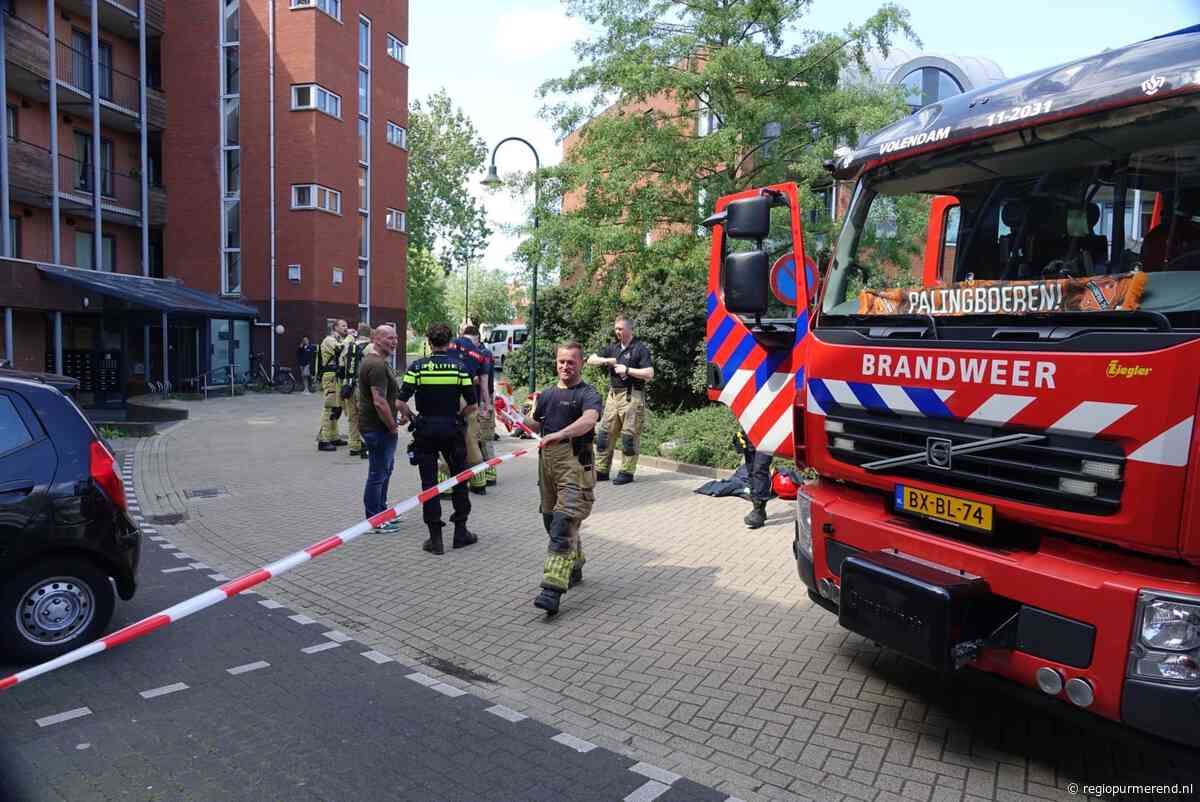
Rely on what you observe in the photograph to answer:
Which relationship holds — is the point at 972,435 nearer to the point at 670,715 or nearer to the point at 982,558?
the point at 982,558

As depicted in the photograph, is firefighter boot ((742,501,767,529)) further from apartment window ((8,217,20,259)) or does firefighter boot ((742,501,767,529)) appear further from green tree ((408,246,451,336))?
green tree ((408,246,451,336))

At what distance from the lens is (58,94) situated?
2138cm

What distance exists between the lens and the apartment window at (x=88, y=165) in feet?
76.1

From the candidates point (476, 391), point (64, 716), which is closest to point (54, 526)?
point (64, 716)

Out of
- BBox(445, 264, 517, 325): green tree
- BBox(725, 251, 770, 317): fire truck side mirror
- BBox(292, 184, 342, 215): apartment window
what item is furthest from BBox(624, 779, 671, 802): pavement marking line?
BBox(445, 264, 517, 325): green tree

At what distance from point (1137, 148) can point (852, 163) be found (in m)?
1.50

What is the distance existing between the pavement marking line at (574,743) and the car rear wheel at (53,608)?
9.77 ft

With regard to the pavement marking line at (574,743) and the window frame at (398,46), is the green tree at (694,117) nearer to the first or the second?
the pavement marking line at (574,743)

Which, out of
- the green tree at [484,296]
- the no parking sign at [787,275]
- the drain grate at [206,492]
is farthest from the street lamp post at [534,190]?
the green tree at [484,296]

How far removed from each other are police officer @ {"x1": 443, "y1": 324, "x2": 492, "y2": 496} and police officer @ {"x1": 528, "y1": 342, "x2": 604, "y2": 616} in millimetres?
3252

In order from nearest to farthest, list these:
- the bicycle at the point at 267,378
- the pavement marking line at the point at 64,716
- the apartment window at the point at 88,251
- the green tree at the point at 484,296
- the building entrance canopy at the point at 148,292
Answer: the pavement marking line at the point at 64,716 < the building entrance canopy at the point at 148,292 < the apartment window at the point at 88,251 < the bicycle at the point at 267,378 < the green tree at the point at 484,296

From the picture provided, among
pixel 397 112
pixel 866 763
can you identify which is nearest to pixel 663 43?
pixel 866 763

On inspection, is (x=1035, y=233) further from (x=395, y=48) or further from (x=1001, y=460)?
(x=395, y=48)

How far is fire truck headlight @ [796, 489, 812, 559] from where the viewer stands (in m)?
4.22
